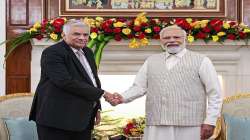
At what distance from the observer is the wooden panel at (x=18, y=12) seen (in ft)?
16.9

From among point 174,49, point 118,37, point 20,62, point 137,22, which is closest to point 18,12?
point 20,62

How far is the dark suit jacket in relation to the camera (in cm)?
301

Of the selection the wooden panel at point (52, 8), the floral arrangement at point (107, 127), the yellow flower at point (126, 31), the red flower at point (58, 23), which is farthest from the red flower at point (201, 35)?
the wooden panel at point (52, 8)

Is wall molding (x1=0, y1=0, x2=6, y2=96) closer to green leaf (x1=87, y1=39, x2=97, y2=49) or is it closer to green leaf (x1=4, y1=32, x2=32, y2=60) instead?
green leaf (x1=4, y1=32, x2=32, y2=60)

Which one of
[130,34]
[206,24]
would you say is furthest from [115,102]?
[206,24]

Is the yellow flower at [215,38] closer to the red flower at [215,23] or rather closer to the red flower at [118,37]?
the red flower at [215,23]

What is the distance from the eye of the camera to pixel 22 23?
5.16 m

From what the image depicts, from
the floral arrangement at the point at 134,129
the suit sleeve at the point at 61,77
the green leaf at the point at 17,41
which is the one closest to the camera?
the suit sleeve at the point at 61,77

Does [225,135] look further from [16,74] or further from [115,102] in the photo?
[16,74]

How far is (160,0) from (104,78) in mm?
1003

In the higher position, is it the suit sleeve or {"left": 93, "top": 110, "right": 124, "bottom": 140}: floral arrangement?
the suit sleeve

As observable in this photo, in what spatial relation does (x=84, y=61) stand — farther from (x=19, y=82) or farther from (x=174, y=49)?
(x=19, y=82)

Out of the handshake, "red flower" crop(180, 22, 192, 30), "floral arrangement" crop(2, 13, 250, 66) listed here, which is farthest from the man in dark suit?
"red flower" crop(180, 22, 192, 30)

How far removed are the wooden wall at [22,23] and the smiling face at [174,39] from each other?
1962 millimetres
